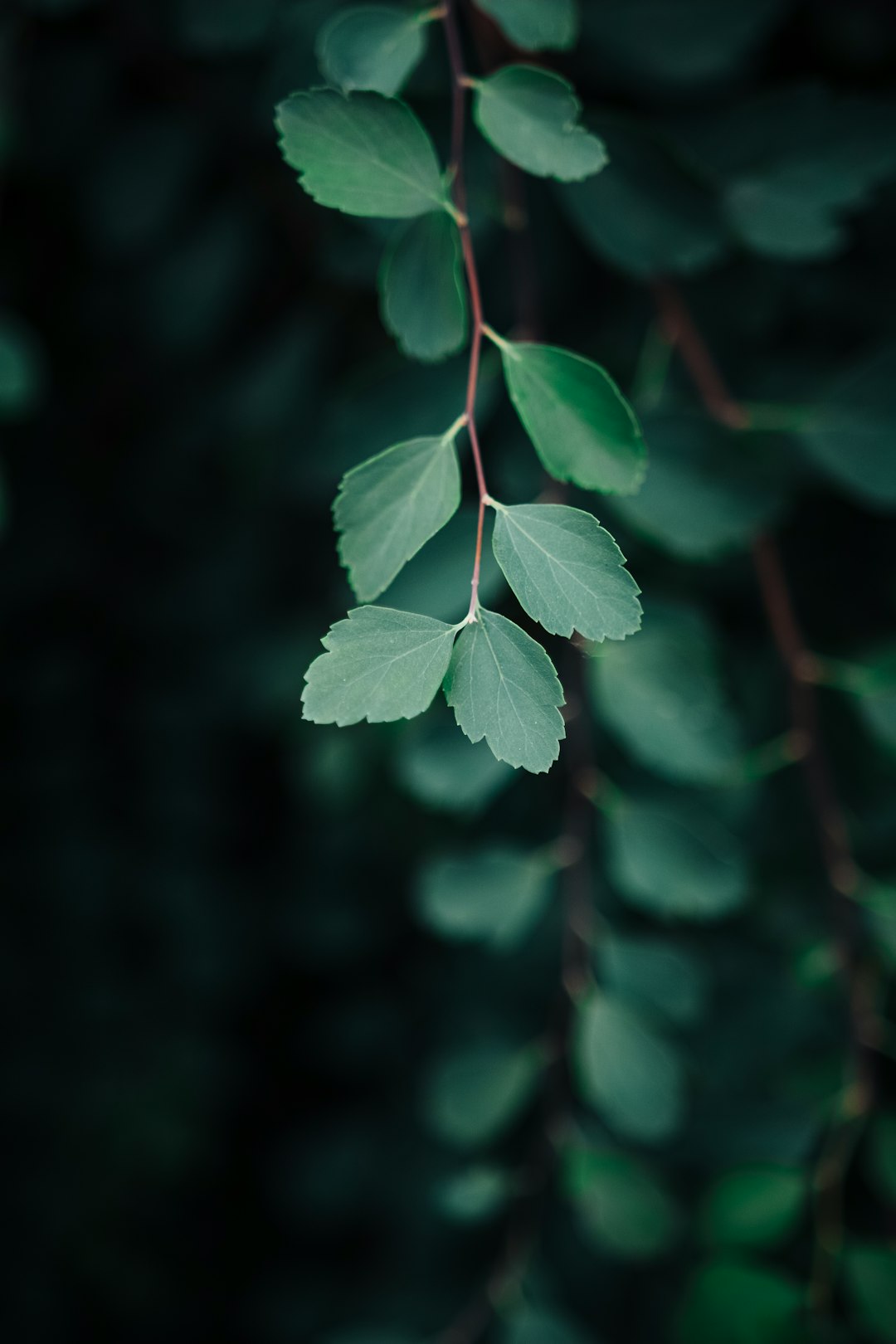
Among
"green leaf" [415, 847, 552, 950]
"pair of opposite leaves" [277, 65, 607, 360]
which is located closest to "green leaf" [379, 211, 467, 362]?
"pair of opposite leaves" [277, 65, 607, 360]

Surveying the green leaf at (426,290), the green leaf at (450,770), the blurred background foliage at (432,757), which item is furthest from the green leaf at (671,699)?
the green leaf at (426,290)

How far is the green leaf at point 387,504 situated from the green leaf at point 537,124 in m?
0.14

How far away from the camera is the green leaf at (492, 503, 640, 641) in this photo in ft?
1.21

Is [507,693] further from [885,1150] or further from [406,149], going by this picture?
[885,1150]

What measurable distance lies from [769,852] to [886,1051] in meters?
0.21

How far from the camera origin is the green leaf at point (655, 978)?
77cm

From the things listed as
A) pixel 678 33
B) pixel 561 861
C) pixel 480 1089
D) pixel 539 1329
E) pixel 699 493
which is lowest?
pixel 539 1329

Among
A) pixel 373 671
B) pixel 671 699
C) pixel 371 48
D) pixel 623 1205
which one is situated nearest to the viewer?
pixel 373 671

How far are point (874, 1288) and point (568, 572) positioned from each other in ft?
2.36

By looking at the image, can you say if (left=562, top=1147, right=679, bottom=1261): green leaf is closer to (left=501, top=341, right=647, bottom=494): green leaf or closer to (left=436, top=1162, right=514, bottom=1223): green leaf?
(left=436, top=1162, right=514, bottom=1223): green leaf

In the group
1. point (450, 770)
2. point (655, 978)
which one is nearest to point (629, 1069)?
point (655, 978)

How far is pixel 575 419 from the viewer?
45 cm

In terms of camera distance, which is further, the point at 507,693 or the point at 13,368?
the point at 13,368

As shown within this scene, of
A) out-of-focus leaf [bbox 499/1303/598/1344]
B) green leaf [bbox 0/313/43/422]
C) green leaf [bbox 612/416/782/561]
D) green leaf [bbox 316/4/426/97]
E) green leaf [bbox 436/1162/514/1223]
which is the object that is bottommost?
out-of-focus leaf [bbox 499/1303/598/1344]
